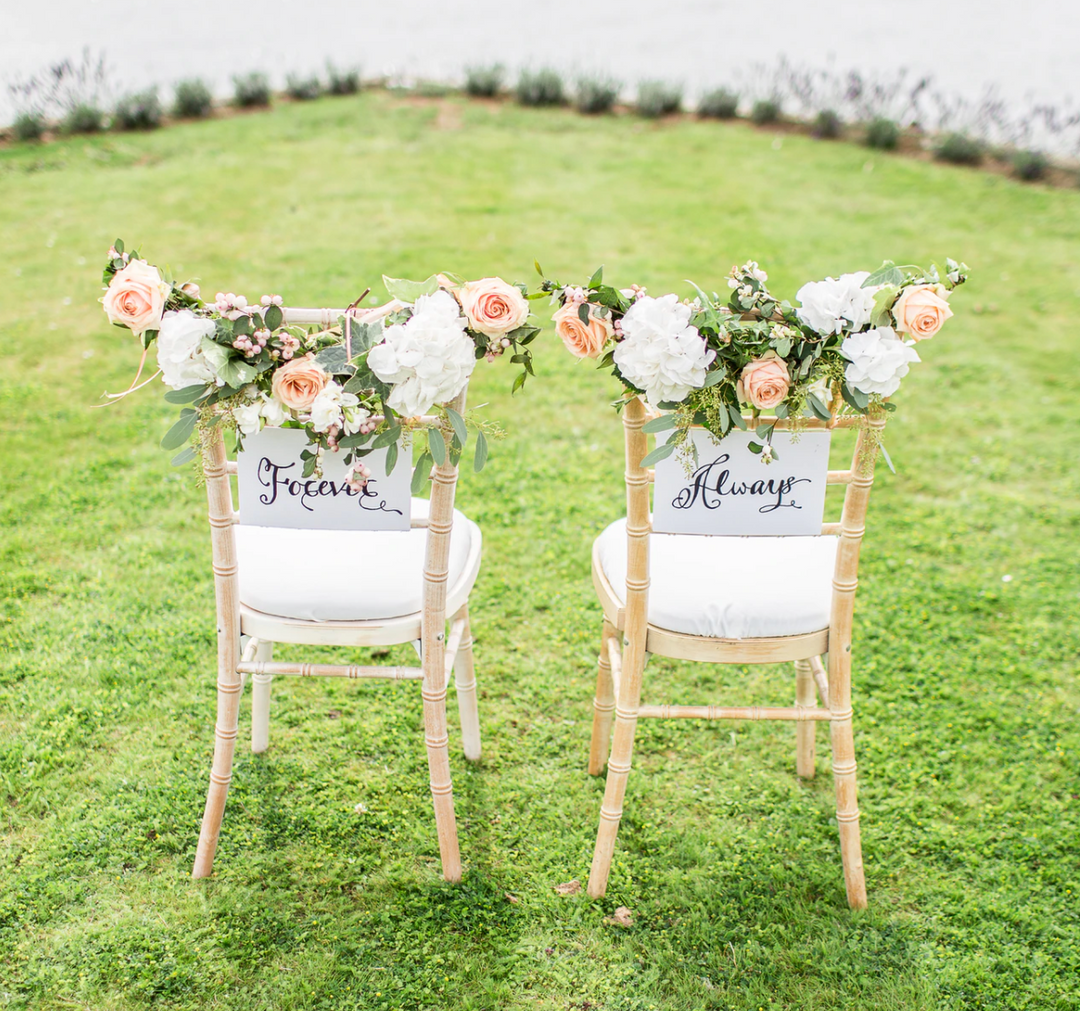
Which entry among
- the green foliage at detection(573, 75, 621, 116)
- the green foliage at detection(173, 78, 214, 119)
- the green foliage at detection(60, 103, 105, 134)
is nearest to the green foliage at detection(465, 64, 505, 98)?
the green foliage at detection(573, 75, 621, 116)

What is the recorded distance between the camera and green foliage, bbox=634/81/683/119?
1059cm

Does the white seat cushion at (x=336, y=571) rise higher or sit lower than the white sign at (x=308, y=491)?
lower

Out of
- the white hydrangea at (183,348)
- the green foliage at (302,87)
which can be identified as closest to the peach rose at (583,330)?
the white hydrangea at (183,348)

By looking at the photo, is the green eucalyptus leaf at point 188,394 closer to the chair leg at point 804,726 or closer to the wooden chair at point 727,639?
the wooden chair at point 727,639

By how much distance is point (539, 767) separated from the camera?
9.83 ft

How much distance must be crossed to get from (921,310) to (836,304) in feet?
0.54

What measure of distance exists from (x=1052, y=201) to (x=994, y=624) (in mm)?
6770

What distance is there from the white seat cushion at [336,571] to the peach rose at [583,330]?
738mm

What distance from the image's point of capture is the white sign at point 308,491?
6.88 feet

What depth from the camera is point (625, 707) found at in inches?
96.2

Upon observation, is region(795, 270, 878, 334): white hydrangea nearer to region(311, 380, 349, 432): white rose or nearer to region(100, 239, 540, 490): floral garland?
region(100, 239, 540, 490): floral garland

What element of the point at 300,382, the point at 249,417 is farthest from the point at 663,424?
the point at 249,417

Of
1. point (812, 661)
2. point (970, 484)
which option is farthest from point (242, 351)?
point (970, 484)

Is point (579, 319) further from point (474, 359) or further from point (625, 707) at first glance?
point (625, 707)
